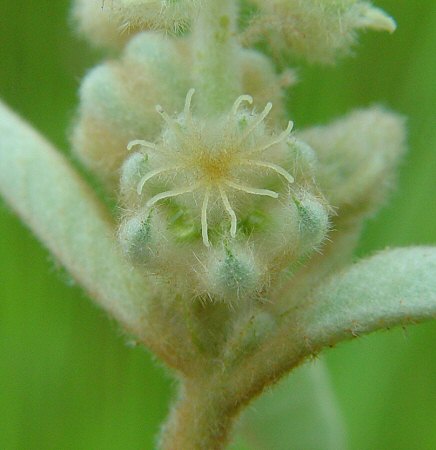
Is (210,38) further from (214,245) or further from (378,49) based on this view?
(378,49)

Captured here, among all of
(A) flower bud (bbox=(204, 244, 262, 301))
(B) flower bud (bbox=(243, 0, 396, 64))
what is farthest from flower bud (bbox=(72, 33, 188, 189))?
(A) flower bud (bbox=(204, 244, 262, 301))

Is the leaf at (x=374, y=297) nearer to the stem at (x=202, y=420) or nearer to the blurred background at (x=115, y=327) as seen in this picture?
the stem at (x=202, y=420)

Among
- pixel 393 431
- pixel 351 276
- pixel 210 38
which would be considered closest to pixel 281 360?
pixel 351 276

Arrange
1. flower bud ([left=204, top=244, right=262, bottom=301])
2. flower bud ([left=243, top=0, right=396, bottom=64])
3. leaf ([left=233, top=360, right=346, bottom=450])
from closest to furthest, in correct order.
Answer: flower bud ([left=204, top=244, right=262, bottom=301]), flower bud ([left=243, top=0, right=396, bottom=64]), leaf ([left=233, top=360, right=346, bottom=450])

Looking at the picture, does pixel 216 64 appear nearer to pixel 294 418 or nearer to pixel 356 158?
pixel 356 158

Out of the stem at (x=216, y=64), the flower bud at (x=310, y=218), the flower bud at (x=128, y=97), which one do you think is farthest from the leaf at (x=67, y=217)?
the flower bud at (x=310, y=218)

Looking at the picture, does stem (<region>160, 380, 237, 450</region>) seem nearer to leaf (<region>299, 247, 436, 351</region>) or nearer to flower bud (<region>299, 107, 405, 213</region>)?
leaf (<region>299, 247, 436, 351</region>)

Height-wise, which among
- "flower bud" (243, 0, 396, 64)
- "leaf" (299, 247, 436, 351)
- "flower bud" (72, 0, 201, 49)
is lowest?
"leaf" (299, 247, 436, 351)

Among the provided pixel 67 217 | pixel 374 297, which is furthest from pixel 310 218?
pixel 67 217
